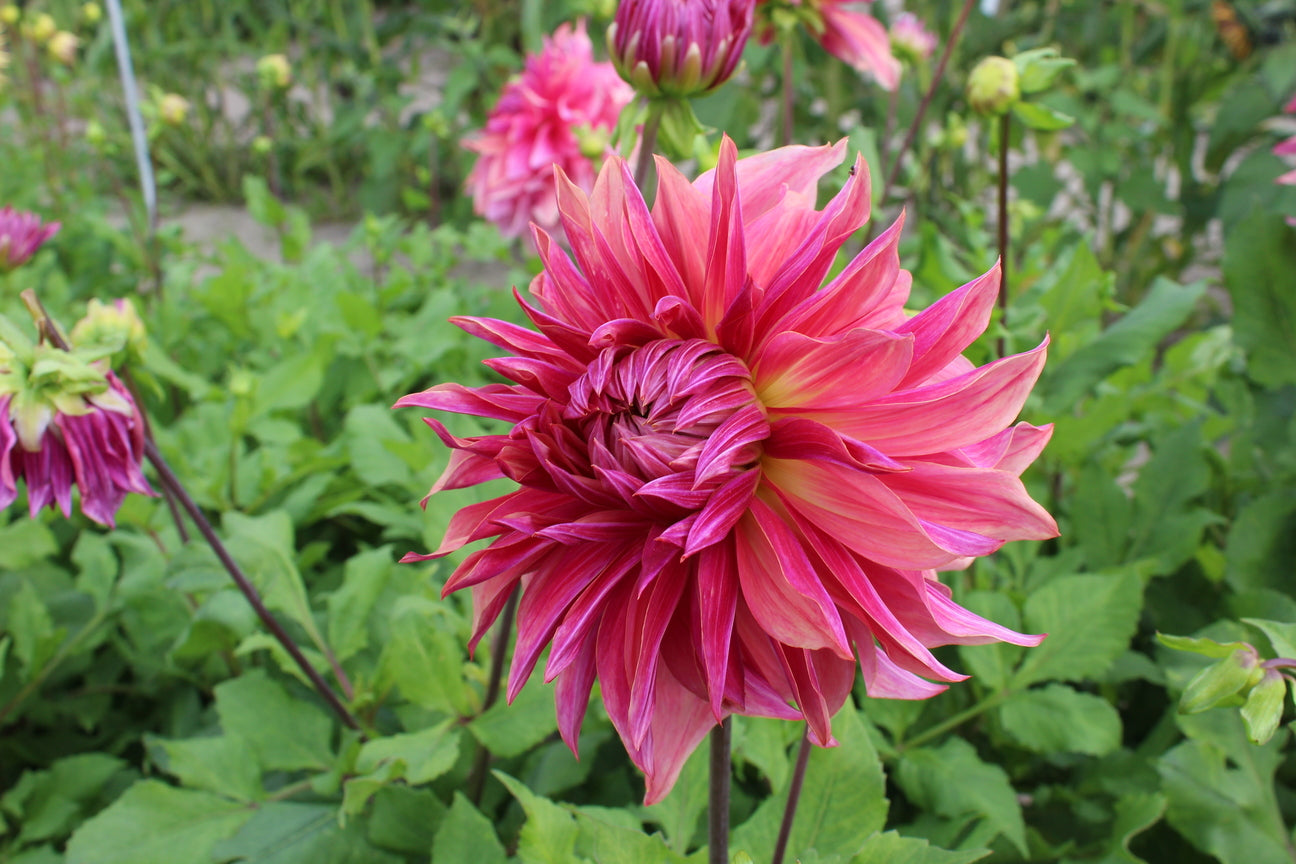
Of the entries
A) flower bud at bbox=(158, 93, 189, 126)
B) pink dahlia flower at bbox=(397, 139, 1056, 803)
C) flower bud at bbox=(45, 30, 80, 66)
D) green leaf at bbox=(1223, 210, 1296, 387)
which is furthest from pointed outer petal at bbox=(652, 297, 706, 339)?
flower bud at bbox=(45, 30, 80, 66)

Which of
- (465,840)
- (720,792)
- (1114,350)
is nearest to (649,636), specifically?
(720,792)

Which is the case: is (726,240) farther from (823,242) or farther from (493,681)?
(493,681)

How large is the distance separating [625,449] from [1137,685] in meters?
0.96

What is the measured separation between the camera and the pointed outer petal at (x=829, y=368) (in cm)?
41

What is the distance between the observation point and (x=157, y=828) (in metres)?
0.85

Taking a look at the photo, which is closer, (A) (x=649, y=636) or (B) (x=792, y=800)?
(A) (x=649, y=636)

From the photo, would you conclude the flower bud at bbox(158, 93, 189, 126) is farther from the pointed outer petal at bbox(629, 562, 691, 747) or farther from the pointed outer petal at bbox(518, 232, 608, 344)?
the pointed outer petal at bbox(629, 562, 691, 747)

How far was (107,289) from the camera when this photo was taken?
7.00ft

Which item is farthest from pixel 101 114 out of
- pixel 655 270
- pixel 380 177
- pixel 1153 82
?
pixel 655 270

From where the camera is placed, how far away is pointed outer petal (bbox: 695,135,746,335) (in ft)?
1.45

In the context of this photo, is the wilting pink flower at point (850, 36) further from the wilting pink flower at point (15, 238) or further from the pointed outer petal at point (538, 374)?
the wilting pink flower at point (15, 238)

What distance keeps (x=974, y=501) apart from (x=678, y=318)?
181 mm

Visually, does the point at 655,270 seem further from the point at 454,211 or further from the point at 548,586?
the point at 454,211

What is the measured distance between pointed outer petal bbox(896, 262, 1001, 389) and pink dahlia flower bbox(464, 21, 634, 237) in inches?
38.4
